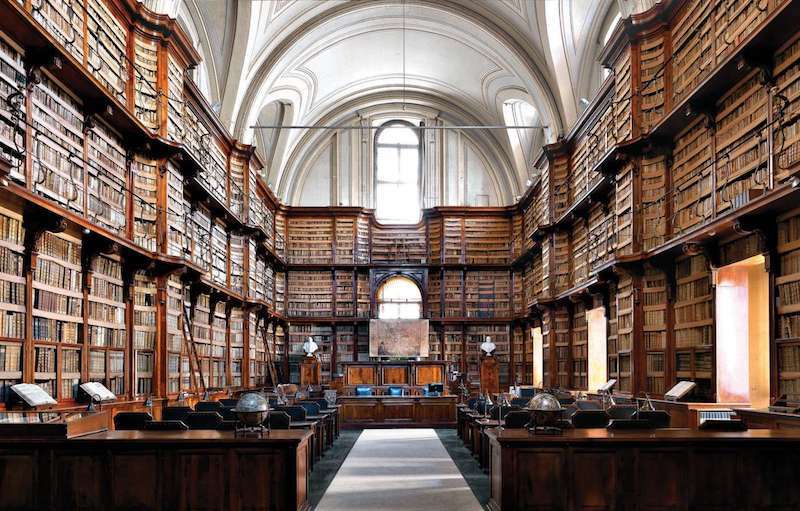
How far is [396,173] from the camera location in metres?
27.6

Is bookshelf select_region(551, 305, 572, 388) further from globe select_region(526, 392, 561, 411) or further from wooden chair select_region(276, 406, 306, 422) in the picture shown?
globe select_region(526, 392, 561, 411)

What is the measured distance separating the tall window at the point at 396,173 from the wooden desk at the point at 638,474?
20943 mm

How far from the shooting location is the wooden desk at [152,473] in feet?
19.8

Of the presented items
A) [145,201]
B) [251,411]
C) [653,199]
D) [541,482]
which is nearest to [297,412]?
[251,411]

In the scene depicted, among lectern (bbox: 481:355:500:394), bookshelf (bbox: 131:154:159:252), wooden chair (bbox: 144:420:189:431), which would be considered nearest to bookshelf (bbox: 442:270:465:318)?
lectern (bbox: 481:355:500:394)

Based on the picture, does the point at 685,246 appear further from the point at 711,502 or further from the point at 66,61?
the point at 66,61

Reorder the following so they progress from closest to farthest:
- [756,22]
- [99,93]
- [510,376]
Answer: [756,22], [99,93], [510,376]

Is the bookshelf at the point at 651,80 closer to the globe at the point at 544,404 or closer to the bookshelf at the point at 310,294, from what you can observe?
the globe at the point at 544,404

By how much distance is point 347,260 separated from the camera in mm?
25516

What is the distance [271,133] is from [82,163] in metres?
15.6

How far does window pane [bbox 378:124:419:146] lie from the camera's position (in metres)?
27.8

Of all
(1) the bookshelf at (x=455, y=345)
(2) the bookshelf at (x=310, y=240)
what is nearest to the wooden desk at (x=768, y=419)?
(1) the bookshelf at (x=455, y=345)

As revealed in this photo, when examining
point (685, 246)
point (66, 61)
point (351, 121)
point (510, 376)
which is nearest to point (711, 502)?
point (685, 246)

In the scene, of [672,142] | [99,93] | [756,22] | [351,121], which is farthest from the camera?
[351,121]
